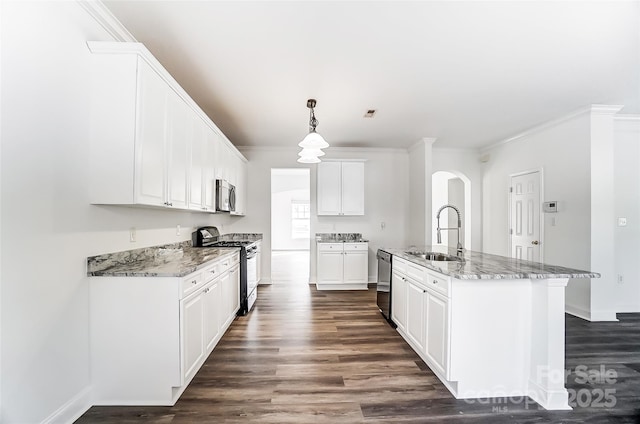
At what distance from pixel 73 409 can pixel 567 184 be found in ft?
18.6

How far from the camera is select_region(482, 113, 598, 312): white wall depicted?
3.51 meters

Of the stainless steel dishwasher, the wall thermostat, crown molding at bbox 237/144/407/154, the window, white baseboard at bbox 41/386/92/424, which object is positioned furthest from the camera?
the window

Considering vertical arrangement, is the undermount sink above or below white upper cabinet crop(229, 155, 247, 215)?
below

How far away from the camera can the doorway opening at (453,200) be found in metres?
5.71

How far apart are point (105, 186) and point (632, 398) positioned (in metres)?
4.05

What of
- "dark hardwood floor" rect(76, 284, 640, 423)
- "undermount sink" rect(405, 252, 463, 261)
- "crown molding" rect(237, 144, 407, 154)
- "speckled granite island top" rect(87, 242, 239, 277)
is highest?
"crown molding" rect(237, 144, 407, 154)

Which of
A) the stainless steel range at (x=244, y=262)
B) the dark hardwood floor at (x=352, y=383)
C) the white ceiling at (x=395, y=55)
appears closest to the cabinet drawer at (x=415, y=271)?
the dark hardwood floor at (x=352, y=383)

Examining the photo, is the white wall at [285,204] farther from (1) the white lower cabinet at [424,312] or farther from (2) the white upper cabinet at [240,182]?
(1) the white lower cabinet at [424,312]

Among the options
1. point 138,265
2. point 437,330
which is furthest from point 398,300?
point 138,265

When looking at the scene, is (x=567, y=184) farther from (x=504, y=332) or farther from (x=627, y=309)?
(x=504, y=332)

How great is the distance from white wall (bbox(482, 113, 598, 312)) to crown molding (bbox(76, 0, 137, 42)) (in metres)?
5.15

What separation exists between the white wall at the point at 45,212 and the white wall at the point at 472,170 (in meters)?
5.56

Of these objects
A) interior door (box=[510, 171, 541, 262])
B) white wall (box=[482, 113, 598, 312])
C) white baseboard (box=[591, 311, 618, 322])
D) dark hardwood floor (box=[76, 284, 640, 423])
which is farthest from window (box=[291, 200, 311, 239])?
white baseboard (box=[591, 311, 618, 322])

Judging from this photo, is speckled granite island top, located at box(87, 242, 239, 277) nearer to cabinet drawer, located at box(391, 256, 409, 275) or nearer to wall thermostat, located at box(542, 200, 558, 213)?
cabinet drawer, located at box(391, 256, 409, 275)
